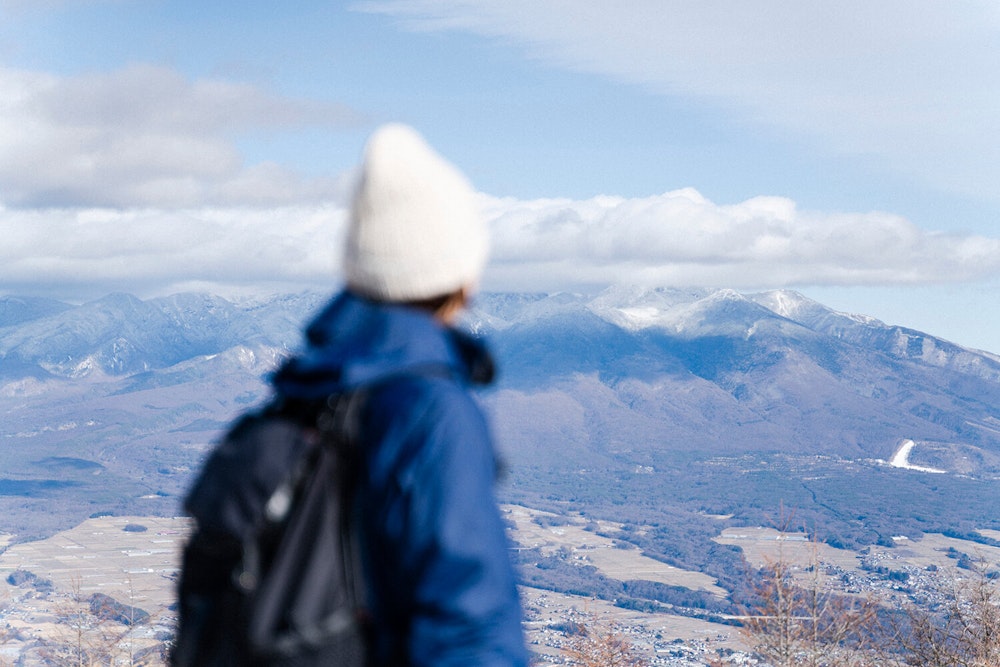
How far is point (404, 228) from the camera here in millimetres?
1842

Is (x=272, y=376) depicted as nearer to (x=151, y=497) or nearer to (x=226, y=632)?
(x=226, y=632)

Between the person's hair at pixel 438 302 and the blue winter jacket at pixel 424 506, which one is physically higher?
the person's hair at pixel 438 302

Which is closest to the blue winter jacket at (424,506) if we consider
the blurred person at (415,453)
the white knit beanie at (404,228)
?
the blurred person at (415,453)

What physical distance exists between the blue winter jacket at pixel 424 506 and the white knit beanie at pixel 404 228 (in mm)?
141

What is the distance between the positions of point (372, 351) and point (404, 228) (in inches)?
10.5

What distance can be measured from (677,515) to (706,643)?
11811 cm

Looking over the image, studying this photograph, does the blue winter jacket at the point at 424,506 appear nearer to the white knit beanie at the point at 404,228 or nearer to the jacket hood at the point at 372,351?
the jacket hood at the point at 372,351

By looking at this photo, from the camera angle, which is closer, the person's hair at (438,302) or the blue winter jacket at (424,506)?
the blue winter jacket at (424,506)

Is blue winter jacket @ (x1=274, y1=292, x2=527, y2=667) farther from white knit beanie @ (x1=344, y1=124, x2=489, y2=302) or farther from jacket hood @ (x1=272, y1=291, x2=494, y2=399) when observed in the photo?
white knit beanie @ (x1=344, y1=124, x2=489, y2=302)

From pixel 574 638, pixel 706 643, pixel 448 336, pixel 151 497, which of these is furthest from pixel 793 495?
pixel 448 336

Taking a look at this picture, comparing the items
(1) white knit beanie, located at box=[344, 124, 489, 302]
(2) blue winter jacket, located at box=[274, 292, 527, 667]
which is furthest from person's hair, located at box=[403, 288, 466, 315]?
(2) blue winter jacket, located at box=[274, 292, 527, 667]

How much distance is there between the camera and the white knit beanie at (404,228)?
1842 mm

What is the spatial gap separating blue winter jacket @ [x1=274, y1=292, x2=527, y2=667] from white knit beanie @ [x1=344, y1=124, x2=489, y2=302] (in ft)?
0.46

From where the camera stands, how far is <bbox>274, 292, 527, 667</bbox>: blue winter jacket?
5.28 ft
